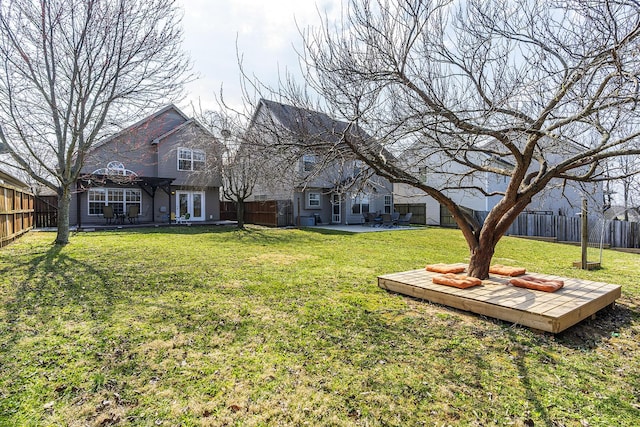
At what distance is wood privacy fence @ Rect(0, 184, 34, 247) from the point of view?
8.81m

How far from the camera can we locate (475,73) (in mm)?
5020

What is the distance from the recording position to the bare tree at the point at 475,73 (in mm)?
4086

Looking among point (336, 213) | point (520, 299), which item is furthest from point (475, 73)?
point (336, 213)

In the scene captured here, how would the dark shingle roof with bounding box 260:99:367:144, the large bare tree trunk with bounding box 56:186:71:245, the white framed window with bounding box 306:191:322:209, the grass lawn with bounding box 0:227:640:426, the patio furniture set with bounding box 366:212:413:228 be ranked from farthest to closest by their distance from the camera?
the white framed window with bounding box 306:191:322:209
the patio furniture set with bounding box 366:212:413:228
the large bare tree trunk with bounding box 56:186:71:245
the dark shingle roof with bounding box 260:99:367:144
the grass lawn with bounding box 0:227:640:426

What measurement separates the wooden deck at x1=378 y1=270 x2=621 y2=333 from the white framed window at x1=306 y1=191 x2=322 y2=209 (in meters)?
15.3

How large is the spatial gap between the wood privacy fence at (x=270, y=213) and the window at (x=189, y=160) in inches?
152

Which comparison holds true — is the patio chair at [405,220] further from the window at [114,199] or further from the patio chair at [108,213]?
the patio chair at [108,213]

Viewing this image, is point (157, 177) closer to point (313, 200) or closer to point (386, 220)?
point (313, 200)

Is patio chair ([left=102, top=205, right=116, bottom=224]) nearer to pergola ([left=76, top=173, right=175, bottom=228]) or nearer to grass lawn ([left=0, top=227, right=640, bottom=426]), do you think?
pergola ([left=76, top=173, right=175, bottom=228])

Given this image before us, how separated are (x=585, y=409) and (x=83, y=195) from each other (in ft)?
65.5

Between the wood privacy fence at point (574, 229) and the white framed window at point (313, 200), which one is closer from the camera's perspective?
the wood privacy fence at point (574, 229)

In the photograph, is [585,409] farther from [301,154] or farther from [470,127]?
[301,154]

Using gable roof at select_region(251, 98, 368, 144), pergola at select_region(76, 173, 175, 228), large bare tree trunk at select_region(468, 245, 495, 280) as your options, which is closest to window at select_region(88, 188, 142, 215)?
pergola at select_region(76, 173, 175, 228)

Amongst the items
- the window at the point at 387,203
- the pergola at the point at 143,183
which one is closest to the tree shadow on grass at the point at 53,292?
the pergola at the point at 143,183
